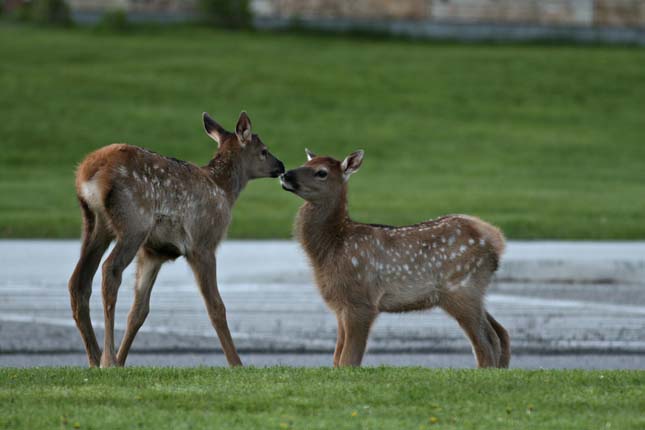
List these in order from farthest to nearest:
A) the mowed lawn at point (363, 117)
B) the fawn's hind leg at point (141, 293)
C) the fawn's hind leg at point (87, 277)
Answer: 1. the mowed lawn at point (363, 117)
2. the fawn's hind leg at point (141, 293)
3. the fawn's hind leg at point (87, 277)

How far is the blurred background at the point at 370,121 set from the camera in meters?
15.3

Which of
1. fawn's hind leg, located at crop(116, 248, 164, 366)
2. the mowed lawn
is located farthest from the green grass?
the mowed lawn

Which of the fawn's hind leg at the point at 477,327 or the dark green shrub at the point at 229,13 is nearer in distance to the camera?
the fawn's hind leg at the point at 477,327

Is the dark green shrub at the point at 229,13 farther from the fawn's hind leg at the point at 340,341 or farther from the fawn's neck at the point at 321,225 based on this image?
the fawn's hind leg at the point at 340,341

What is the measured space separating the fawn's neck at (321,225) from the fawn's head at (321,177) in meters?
0.07

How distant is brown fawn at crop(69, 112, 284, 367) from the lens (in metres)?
9.63

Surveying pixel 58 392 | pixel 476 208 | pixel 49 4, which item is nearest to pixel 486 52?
pixel 49 4

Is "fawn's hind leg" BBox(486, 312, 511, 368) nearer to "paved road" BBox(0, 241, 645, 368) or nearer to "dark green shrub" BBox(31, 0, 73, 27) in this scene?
"paved road" BBox(0, 241, 645, 368)

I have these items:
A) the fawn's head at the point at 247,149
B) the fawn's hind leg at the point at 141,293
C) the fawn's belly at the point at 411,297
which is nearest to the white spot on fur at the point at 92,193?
the fawn's hind leg at the point at 141,293

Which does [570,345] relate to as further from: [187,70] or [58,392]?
[187,70]

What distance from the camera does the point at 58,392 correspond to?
7812 millimetres

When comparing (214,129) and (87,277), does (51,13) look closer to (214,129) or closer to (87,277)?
(214,129)

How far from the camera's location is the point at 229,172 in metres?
11.1

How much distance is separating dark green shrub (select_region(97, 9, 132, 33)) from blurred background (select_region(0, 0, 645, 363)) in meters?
0.08
